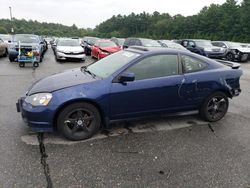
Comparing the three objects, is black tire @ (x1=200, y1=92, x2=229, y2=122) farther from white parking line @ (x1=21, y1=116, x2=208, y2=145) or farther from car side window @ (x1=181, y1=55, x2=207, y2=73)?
car side window @ (x1=181, y1=55, x2=207, y2=73)

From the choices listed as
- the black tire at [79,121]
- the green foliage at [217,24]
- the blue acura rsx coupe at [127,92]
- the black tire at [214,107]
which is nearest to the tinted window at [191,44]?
the blue acura rsx coupe at [127,92]

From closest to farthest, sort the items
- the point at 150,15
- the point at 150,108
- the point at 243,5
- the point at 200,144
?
the point at 200,144
the point at 150,108
the point at 243,5
the point at 150,15

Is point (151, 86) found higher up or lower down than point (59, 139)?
higher up

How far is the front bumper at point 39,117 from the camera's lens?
3.63m

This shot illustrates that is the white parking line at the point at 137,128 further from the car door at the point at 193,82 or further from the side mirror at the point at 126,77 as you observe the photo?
the side mirror at the point at 126,77

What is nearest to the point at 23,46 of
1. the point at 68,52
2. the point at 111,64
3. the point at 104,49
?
the point at 68,52

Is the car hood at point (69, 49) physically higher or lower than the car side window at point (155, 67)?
lower

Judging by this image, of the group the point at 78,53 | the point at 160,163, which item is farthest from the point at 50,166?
the point at 78,53


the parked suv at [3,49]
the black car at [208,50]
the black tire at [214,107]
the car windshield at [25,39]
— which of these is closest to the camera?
the black tire at [214,107]

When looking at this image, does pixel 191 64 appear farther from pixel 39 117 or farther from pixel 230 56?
pixel 230 56

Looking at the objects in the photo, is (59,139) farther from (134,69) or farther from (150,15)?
(150,15)

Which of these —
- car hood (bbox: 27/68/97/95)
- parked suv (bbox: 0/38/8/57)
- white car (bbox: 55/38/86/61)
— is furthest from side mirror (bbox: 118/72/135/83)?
parked suv (bbox: 0/38/8/57)

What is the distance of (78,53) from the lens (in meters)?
13.8

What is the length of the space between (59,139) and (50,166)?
78 centimetres
